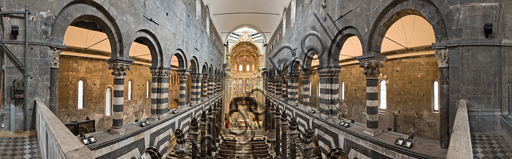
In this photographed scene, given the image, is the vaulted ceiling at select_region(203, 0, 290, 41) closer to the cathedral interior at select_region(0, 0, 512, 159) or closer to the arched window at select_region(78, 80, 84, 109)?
the cathedral interior at select_region(0, 0, 512, 159)

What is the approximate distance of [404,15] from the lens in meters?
5.30

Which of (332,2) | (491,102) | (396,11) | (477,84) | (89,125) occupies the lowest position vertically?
(89,125)

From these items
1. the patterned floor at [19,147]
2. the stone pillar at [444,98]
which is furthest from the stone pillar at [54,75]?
the stone pillar at [444,98]

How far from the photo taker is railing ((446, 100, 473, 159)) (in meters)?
2.28

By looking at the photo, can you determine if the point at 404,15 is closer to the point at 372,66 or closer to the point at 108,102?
the point at 372,66

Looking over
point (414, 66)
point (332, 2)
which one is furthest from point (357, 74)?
point (332, 2)

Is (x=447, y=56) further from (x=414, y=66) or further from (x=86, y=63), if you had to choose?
(x=86, y=63)

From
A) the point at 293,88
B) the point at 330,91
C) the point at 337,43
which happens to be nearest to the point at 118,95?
the point at 330,91

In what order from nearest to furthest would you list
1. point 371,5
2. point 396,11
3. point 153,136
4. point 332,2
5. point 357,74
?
point 396,11
point 371,5
point 153,136
point 332,2
point 357,74

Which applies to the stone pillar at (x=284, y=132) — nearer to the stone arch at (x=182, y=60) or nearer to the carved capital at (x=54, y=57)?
the stone arch at (x=182, y=60)

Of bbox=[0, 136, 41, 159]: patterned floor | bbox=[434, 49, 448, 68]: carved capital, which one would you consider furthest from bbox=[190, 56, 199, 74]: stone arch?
bbox=[434, 49, 448, 68]: carved capital

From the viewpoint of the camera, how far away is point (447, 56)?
414cm

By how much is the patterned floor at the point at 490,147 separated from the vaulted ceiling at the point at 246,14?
15912mm

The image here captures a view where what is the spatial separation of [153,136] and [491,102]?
944 centimetres
